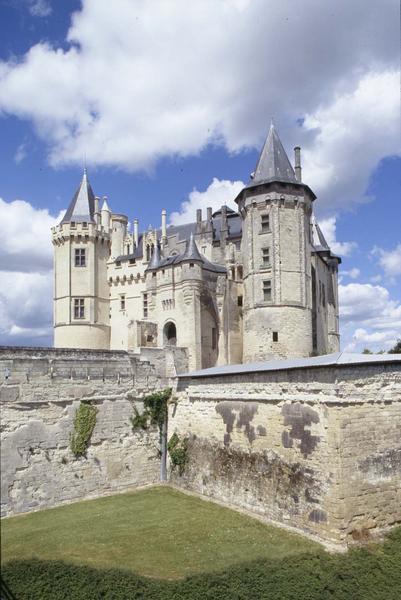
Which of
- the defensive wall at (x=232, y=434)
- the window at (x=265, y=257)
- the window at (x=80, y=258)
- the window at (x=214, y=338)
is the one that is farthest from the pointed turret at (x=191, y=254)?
the defensive wall at (x=232, y=434)

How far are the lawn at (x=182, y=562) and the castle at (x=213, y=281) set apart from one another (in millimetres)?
16096

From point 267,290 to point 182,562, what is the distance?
2153 cm

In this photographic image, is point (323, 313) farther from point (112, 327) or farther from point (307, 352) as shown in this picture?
point (112, 327)

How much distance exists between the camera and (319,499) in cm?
1463

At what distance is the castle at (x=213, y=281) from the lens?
32531mm

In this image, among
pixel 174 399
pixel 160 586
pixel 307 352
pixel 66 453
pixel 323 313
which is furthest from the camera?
pixel 323 313

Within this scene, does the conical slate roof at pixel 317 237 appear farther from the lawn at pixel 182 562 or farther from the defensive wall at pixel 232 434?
the lawn at pixel 182 562

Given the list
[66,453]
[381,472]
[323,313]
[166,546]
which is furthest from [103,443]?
[323,313]

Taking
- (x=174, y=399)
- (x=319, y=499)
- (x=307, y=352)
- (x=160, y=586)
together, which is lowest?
(x=160, y=586)

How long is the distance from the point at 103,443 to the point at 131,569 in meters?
7.66

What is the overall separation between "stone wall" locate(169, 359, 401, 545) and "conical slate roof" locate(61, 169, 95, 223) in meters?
25.0

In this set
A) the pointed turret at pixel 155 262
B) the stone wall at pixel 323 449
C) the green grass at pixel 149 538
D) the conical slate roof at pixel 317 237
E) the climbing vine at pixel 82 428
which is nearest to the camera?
the green grass at pixel 149 538

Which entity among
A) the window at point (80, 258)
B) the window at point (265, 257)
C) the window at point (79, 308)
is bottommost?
the window at point (79, 308)

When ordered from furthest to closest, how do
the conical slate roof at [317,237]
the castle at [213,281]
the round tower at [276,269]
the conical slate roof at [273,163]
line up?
the conical slate roof at [317,237] → the conical slate roof at [273,163] → the castle at [213,281] → the round tower at [276,269]
